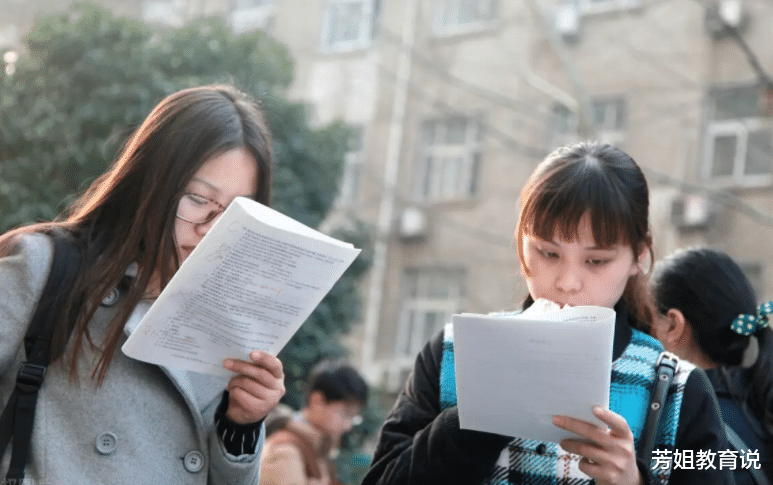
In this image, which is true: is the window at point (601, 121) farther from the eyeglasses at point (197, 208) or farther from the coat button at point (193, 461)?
the coat button at point (193, 461)

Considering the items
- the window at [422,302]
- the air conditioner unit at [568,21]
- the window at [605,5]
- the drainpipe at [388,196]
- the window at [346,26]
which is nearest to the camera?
the window at [605,5]

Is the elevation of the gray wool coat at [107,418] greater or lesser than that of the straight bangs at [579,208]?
lesser

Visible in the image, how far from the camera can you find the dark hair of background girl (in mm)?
2002

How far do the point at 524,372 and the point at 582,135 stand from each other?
706 centimetres

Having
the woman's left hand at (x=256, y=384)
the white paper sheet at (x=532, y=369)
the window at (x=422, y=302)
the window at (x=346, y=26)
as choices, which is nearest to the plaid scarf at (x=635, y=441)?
the white paper sheet at (x=532, y=369)

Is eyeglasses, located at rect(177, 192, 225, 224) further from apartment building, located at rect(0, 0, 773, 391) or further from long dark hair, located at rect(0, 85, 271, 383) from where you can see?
apartment building, located at rect(0, 0, 773, 391)

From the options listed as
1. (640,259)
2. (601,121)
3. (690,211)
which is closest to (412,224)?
(601,121)

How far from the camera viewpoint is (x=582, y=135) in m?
8.53

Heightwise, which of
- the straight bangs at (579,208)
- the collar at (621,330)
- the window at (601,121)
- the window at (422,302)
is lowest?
the window at (422,302)

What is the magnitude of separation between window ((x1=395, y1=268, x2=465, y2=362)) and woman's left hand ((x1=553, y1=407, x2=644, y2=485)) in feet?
38.6

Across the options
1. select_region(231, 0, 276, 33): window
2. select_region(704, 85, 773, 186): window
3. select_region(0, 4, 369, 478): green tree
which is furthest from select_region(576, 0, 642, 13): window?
select_region(0, 4, 369, 478): green tree

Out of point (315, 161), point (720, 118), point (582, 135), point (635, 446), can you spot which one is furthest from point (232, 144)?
point (720, 118)

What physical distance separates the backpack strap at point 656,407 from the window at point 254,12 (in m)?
13.2

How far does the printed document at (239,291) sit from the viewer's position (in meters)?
1.80
